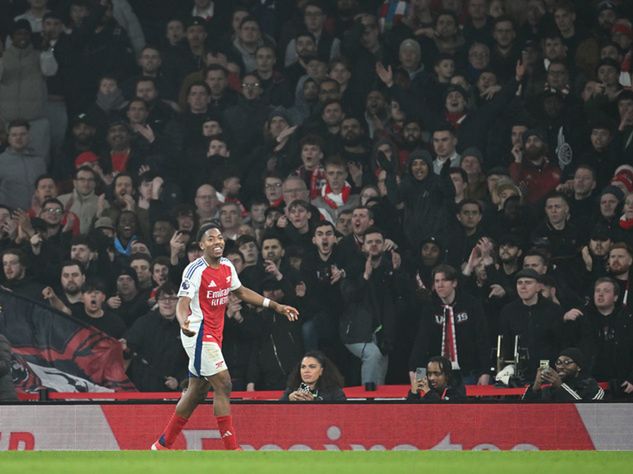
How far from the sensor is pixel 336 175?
610 inches

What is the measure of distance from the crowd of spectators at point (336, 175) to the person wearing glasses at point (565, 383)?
0.10 m

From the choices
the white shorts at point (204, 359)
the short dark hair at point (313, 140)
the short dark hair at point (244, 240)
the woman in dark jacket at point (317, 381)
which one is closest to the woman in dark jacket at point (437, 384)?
the woman in dark jacket at point (317, 381)

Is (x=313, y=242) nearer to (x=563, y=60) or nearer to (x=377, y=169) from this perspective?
(x=377, y=169)

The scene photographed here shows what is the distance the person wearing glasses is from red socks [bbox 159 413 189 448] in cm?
Result: 289

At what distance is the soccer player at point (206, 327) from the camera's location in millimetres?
10453

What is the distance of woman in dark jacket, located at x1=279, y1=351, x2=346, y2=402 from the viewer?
11352 mm

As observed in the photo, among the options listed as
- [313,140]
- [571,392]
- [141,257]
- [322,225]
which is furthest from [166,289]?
[571,392]

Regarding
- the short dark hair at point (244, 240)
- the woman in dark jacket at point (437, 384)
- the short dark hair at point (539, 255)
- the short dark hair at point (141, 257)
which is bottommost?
the woman in dark jacket at point (437, 384)

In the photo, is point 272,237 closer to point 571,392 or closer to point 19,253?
point 19,253

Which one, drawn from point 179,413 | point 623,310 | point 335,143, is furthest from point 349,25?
point 179,413

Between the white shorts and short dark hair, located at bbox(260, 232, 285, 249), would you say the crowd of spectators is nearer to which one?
short dark hair, located at bbox(260, 232, 285, 249)

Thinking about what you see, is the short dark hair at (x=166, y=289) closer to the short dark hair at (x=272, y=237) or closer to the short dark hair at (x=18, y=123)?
the short dark hair at (x=272, y=237)

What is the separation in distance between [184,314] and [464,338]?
13.0 feet

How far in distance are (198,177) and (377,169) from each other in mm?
2064
